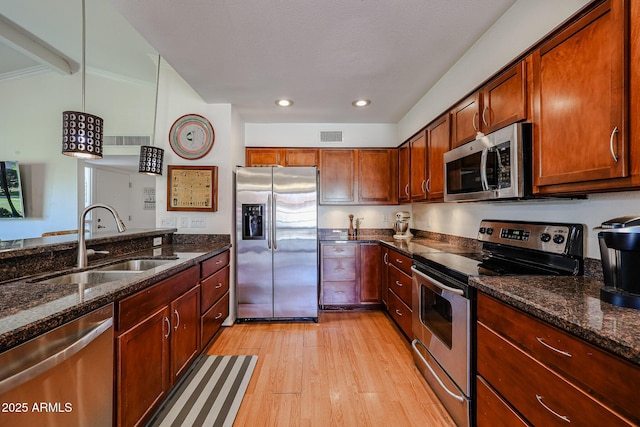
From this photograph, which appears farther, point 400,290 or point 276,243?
point 276,243

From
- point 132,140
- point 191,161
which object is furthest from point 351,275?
point 132,140

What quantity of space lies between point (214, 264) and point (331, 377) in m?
1.41

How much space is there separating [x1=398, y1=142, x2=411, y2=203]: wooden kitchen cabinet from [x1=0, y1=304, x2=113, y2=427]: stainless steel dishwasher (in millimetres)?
2991

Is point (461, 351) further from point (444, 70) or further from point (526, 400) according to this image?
point (444, 70)

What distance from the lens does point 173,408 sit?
1.74 meters

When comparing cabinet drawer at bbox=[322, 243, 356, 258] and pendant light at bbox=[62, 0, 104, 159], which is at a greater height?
pendant light at bbox=[62, 0, 104, 159]

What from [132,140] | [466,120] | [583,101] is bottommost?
[583,101]

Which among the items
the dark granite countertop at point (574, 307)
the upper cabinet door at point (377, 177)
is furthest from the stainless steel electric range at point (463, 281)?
the upper cabinet door at point (377, 177)

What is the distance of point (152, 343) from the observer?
4.93ft

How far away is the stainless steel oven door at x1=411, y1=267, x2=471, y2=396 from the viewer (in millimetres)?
1481

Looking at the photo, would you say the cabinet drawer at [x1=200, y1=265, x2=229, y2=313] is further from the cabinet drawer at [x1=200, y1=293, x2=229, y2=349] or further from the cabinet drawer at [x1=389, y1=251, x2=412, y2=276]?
the cabinet drawer at [x1=389, y1=251, x2=412, y2=276]

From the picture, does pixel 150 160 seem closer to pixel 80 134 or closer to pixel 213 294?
pixel 80 134

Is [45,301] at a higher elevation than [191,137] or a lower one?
lower

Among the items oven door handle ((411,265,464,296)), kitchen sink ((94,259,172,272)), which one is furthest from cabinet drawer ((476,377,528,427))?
kitchen sink ((94,259,172,272))
